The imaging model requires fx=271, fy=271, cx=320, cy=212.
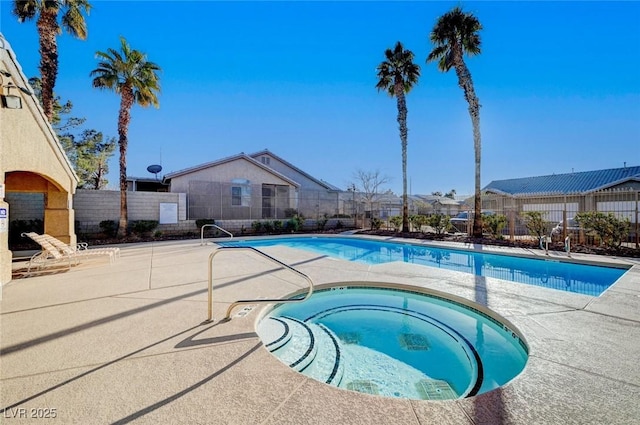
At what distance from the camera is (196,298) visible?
450 cm

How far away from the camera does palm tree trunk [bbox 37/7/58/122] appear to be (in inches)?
423

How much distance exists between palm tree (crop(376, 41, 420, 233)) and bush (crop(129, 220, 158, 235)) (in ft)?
45.6

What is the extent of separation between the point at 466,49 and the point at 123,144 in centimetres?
1739

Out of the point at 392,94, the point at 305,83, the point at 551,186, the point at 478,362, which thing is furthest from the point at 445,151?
the point at 478,362

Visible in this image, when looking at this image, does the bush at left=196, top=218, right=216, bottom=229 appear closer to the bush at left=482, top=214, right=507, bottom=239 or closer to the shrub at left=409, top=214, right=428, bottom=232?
the shrub at left=409, top=214, right=428, bottom=232

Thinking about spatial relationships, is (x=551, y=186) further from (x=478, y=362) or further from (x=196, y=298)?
(x=196, y=298)

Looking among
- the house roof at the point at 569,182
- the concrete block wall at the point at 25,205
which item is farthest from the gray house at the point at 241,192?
the house roof at the point at 569,182

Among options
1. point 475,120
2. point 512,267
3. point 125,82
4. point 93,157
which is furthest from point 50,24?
point 512,267

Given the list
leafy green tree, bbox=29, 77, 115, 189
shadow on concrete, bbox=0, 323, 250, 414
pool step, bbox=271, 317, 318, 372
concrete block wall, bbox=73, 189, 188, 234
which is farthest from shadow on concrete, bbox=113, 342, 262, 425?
leafy green tree, bbox=29, 77, 115, 189

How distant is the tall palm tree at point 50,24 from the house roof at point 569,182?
80.5 feet

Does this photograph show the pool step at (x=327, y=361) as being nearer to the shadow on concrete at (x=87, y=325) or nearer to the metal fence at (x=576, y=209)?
the shadow on concrete at (x=87, y=325)

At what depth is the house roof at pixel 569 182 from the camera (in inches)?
744

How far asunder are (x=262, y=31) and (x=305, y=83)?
6668 millimetres

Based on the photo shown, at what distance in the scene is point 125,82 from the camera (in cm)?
1278
